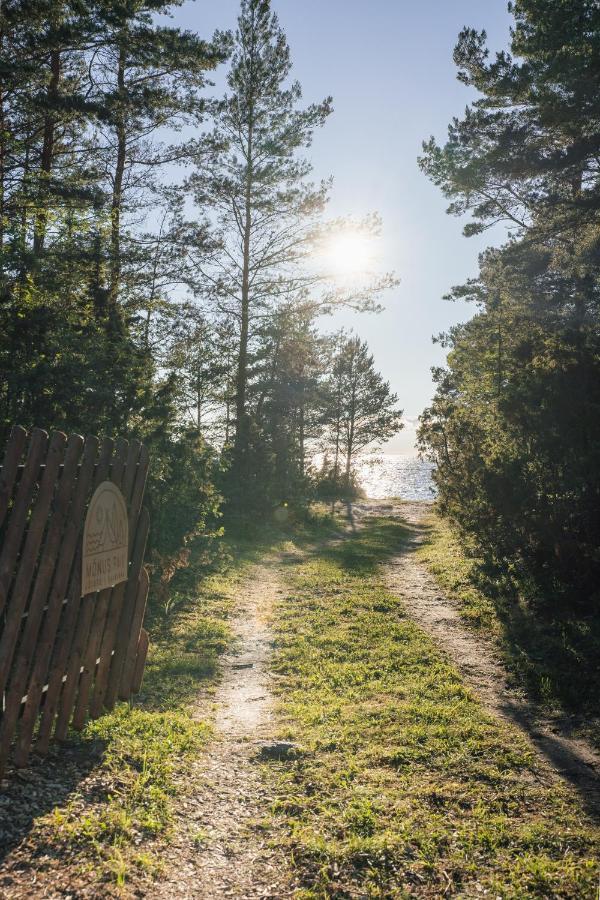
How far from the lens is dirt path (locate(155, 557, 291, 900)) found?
356cm

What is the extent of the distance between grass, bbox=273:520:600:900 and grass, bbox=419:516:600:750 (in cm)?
92

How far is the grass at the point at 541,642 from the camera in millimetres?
6777

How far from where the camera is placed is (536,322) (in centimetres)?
1750

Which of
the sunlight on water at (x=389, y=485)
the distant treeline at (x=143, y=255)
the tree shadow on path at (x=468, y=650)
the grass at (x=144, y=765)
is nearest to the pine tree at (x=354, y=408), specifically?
the sunlight on water at (x=389, y=485)

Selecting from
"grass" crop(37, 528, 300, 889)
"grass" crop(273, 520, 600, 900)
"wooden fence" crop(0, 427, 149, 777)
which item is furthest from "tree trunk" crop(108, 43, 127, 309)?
"grass" crop(273, 520, 600, 900)

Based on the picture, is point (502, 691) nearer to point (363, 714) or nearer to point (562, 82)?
point (363, 714)

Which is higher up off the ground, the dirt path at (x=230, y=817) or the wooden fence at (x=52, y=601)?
the wooden fence at (x=52, y=601)

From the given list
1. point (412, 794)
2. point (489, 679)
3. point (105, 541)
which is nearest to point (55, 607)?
point (105, 541)

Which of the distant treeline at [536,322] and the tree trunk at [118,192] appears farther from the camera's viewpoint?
the tree trunk at [118,192]

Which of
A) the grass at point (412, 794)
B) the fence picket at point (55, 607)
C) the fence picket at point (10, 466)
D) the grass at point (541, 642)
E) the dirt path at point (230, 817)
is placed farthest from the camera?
the grass at point (541, 642)

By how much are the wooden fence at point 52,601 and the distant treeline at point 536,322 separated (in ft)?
23.1

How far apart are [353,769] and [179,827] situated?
165 centimetres

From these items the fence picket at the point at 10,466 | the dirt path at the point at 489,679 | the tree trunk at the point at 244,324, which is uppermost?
the tree trunk at the point at 244,324

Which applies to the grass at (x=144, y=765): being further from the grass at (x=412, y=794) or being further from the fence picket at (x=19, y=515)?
the fence picket at (x=19, y=515)
